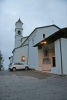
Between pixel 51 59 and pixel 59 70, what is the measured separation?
26.8 feet

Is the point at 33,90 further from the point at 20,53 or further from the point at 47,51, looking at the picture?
the point at 20,53

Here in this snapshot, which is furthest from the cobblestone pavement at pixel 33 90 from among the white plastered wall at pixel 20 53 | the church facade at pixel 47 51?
the white plastered wall at pixel 20 53

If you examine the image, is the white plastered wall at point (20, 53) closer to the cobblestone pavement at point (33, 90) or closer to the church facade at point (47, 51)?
the church facade at point (47, 51)

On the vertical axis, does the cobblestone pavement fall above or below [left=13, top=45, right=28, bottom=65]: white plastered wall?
below

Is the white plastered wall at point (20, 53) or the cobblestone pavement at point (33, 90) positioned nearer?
the cobblestone pavement at point (33, 90)

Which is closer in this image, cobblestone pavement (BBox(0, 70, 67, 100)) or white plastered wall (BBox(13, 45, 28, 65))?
cobblestone pavement (BBox(0, 70, 67, 100))

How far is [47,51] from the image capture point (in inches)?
859

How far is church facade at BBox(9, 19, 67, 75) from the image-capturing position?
14.0m

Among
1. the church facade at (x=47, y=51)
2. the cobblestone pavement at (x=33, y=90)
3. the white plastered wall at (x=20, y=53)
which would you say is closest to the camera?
the cobblestone pavement at (x=33, y=90)

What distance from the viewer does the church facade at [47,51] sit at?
45.8 feet

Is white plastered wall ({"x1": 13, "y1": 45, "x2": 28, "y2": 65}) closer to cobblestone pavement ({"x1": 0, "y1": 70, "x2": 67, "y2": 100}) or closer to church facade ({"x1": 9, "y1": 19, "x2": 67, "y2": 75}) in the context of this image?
church facade ({"x1": 9, "y1": 19, "x2": 67, "y2": 75})

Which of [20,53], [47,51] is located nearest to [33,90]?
[47,51]

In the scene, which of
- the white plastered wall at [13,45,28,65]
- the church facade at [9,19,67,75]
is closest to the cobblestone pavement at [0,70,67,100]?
the church facade at [9,19,67,75]

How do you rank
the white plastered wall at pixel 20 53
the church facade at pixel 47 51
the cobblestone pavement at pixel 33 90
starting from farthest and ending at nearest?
the white plastered wall at pixel 20 53
the church facade at pixel 47 51
the cobblestone pavement at pixel 33 90
